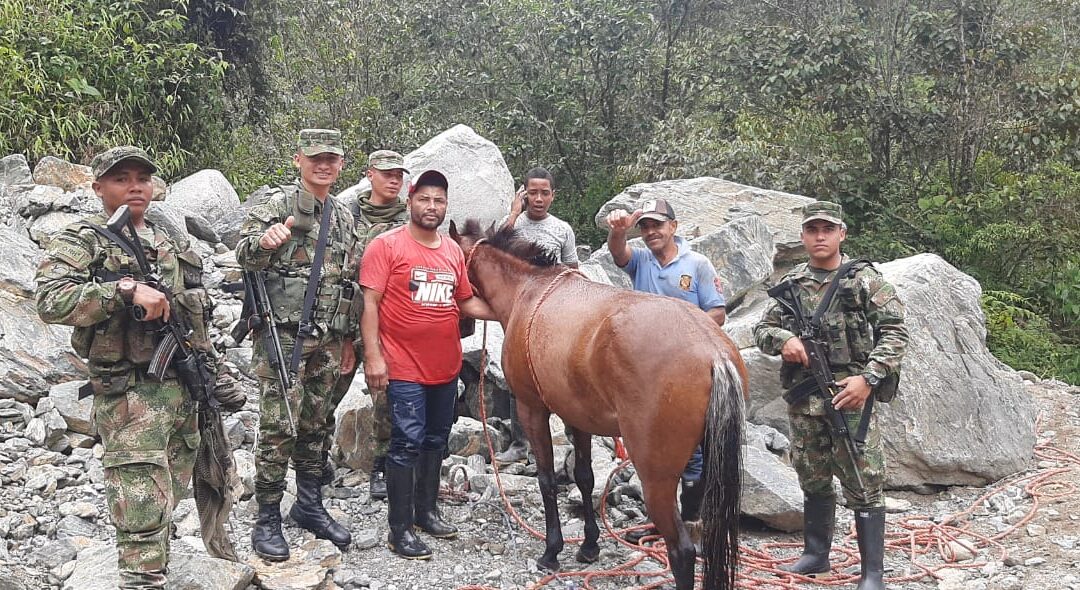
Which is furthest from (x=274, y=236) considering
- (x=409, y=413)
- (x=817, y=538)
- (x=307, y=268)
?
(x=817, y=538)

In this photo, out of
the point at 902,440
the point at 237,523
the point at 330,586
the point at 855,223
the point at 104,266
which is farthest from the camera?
the point at 855,223

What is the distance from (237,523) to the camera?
5121mm

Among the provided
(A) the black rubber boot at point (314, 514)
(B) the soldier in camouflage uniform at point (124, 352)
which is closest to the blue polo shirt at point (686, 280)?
(A) the black rubber boot at point (314, 514)

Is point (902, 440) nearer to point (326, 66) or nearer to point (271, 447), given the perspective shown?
point (271, 447)

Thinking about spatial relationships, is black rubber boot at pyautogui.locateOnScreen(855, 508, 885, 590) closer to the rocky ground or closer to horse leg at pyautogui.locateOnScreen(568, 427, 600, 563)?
the rocky ground

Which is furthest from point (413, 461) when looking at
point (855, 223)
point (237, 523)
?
point (855, 223)

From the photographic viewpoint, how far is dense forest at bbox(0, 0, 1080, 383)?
1104cm

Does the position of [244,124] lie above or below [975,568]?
above

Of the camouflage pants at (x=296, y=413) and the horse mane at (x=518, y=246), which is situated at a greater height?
the horse mane at (x=518, y=246)

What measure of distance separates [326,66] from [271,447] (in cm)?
1099

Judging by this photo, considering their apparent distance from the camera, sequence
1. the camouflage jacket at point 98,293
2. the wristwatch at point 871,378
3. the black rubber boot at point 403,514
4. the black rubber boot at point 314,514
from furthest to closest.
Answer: the black rubber boot at point 314,514 → the black rubber boot at point 403,514 → the wristwatch at point 871,378 → the camouflage jacket at point 98,293

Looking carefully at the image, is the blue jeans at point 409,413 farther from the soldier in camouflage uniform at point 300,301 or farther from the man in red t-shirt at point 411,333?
the soldier in camouflage uniform at point 300,301

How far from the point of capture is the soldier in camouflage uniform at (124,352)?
133 inches

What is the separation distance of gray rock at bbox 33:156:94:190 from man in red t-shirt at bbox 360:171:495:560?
6.08m
